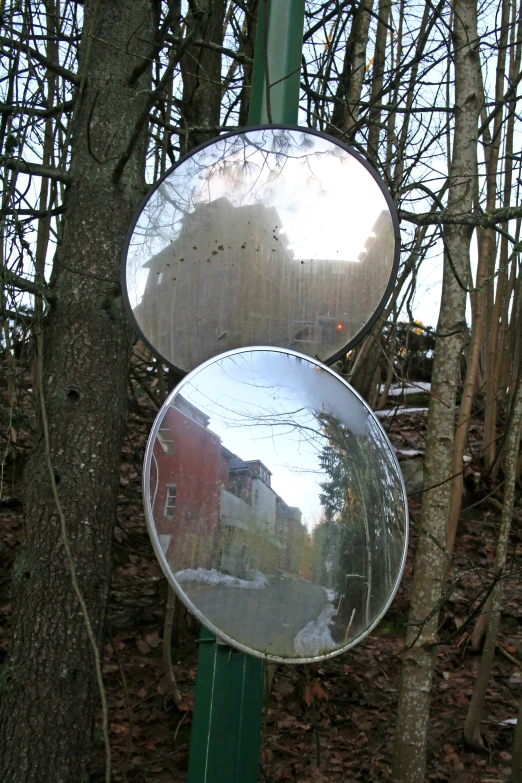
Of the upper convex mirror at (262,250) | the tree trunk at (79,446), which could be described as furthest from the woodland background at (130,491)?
the upper convex mirror at (262,250)

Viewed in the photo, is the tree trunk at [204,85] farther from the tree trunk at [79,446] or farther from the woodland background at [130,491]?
the tree trunk at [79,446]

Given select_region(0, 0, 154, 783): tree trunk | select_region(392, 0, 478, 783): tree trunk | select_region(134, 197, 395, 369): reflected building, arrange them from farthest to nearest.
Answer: select_region(392, 0, 478, 783): tree trunk → select_region(0, 0, 154, 783): tree trunk → select_region(134, 197, 395, 369): reflected building

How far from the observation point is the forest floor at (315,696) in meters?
4.13

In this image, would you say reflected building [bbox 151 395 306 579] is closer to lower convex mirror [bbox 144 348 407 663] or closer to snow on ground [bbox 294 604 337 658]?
lower convex mirror [bbox 144 348 407 663]

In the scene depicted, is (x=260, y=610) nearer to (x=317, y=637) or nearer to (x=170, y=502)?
(x=317, y=637)

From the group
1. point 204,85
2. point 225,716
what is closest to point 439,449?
point 225,716

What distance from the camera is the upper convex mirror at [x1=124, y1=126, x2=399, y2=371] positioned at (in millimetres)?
2018

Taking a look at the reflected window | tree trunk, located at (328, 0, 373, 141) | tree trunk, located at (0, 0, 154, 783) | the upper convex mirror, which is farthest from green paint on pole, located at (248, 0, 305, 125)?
tree trunk, located at (328, 0, 373, 141)

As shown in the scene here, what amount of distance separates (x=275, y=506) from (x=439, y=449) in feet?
7.08

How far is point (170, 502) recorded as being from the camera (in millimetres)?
1613

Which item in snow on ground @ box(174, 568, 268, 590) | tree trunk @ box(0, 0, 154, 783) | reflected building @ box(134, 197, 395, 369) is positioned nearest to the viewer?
snow on ground @ box(174, 568, 268, 590)

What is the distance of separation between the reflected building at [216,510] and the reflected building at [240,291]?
417 mm

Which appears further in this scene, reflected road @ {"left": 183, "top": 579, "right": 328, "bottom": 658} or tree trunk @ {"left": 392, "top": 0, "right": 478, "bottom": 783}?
tree trunk @ {"left": 392, "top": 0, "right": 478, "bottom": 783}

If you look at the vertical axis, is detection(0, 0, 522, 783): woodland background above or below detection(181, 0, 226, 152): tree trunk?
below
